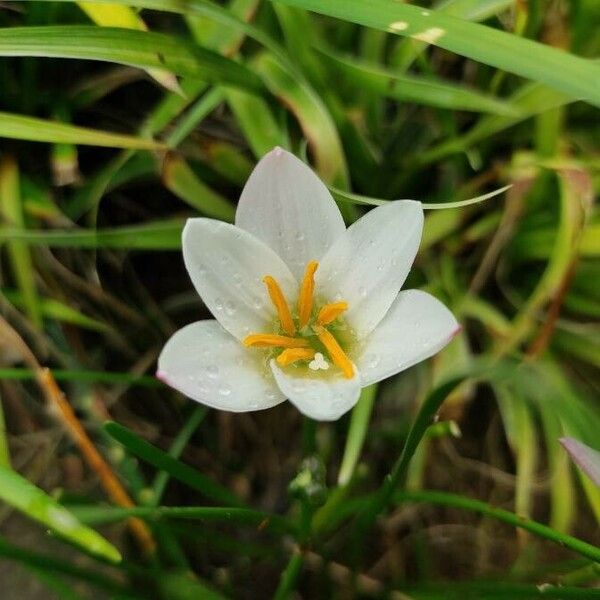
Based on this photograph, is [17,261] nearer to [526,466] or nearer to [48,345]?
[48,345]

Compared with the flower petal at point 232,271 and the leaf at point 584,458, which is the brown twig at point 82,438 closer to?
the flower petal at point 232,271

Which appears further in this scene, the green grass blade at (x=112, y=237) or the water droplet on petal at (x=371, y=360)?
the green grass blade at (x=112, y=237)

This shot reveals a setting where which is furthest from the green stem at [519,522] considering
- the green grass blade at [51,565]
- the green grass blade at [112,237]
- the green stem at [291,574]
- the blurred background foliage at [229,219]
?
the green grass blade at [112,237]

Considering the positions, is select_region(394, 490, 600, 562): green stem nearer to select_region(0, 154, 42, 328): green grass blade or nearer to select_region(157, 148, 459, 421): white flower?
select_region(157, 148, 459, 421): white flower

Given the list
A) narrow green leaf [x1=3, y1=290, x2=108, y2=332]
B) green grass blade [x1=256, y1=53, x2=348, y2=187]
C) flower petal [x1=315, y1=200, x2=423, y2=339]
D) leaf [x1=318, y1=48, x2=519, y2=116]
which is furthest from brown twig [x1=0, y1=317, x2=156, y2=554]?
leaf [x1=318, y1=48, x2=519, y2=116]

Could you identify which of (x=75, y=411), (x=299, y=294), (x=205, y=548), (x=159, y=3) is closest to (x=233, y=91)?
(x=159, y=3)

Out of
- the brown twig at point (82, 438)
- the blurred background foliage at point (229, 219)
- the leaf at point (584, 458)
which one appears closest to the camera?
the leaf at point (584, 458)
